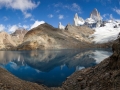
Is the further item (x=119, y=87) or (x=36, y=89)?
(x=36, y=89)

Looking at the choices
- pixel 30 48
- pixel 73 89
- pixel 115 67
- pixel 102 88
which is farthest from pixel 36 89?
pixel 30 48

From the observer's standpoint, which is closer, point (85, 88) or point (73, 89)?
point (85, 88)

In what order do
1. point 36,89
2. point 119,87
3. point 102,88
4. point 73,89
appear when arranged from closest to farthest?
point 119,87 → point 102,88 → point 36,89 → point 73,89

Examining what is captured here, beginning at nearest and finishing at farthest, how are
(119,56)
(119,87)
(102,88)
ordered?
(119,87) < (102,88) < (119,56)

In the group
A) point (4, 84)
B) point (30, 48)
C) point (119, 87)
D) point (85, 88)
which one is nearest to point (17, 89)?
point (4, 84)

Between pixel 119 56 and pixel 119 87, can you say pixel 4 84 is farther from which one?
pixel 119 56

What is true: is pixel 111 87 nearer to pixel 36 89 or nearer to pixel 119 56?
pixel 119 56

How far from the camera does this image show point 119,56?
18.4 meters

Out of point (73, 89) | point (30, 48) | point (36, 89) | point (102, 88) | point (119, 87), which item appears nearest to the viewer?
point (119, 87)

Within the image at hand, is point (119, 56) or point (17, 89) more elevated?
point (119, 56)

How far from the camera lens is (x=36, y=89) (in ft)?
66.8

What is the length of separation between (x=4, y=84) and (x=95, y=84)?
30.3ft

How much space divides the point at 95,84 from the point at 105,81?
6.10 ft

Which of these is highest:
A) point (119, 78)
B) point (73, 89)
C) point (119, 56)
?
point (119, 56)
